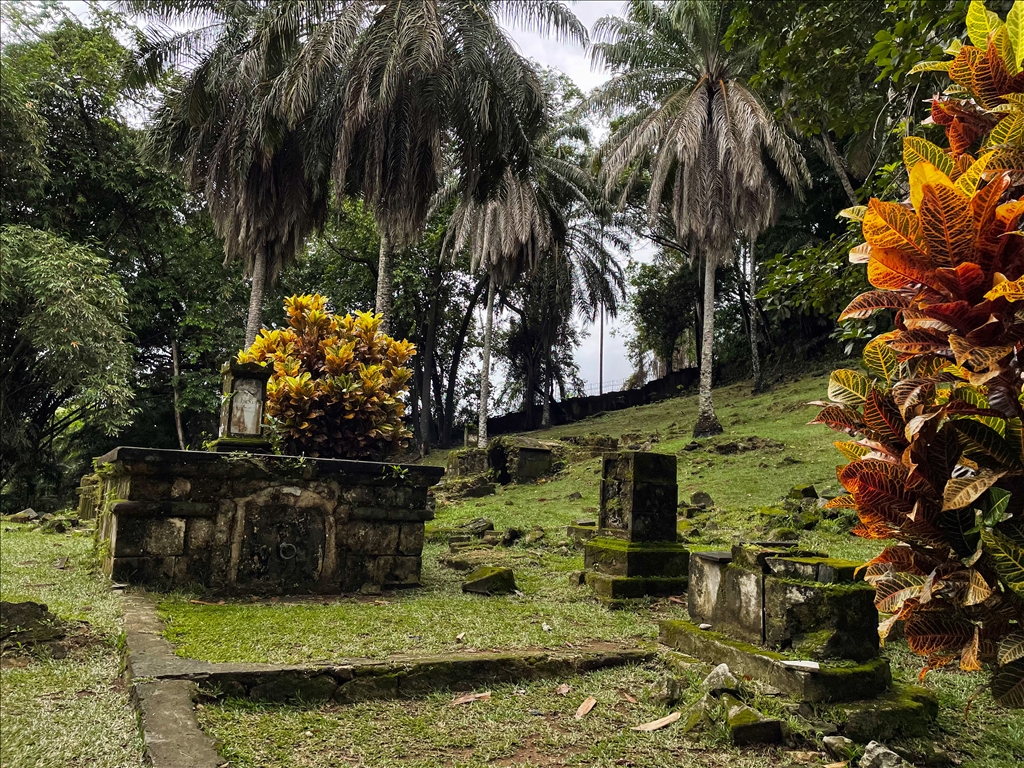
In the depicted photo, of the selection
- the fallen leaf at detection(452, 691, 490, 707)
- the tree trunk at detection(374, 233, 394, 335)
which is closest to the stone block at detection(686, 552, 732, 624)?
the fallen leaf at detection(452, 691, 490, 707)

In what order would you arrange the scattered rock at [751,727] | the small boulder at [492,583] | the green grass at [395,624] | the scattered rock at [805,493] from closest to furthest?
the scattered rock at [751,727]
the green grass at [395,624]
the small boulder at [492,583]
the scattered rock at [805,493]

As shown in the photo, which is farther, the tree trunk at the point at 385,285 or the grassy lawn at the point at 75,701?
the tree trunk at the point at 385,285

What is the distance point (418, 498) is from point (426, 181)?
6948 millimetres

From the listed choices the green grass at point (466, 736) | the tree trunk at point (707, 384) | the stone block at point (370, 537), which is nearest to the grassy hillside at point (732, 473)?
the tree trunk at point (707, 384)

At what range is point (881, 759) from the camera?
2820 mm

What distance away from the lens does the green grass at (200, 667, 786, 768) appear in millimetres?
2885

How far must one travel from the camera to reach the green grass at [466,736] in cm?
288

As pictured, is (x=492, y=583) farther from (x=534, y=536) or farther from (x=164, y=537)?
(x=534, y=536)

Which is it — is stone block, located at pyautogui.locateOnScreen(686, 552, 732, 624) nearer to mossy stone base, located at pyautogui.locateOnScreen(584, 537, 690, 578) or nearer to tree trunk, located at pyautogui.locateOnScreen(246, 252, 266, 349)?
mossy stone base, located at pyautogui.locateOnScreen(584, 537, 690, 578)

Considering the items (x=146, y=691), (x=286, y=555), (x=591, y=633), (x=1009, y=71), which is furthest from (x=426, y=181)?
(x=1009, y=71)

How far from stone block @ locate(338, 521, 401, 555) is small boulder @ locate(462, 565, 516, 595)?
2.64ft

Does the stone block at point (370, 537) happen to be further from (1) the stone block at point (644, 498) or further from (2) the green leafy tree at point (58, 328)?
(2) the green leafy tree at point (58, 328)

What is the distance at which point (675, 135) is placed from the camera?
54.7ft

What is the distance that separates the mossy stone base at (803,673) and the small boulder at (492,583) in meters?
2.60
